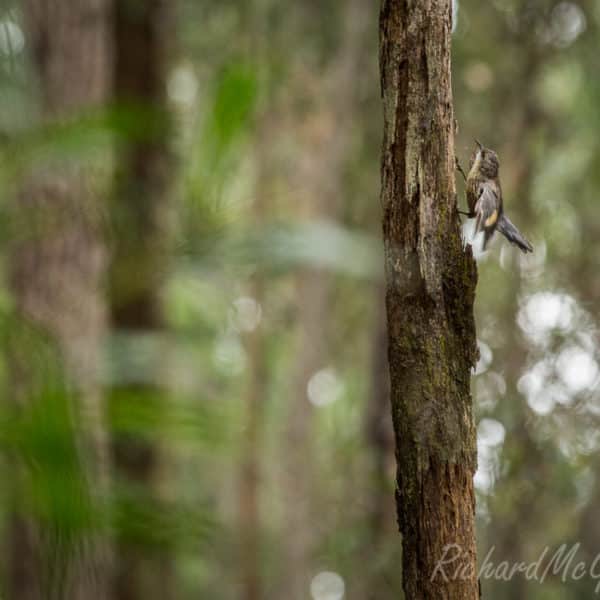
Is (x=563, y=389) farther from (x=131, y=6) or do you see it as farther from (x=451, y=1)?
(x=131, y=6)

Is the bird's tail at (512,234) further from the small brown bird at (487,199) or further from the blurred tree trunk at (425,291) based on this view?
the blurred tree trunk at (425,291)

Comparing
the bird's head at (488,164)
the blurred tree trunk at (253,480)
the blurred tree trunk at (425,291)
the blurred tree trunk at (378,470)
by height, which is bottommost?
the blurred tree trunk at (425,291)

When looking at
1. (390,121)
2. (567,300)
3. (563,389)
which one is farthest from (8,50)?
(567,300)

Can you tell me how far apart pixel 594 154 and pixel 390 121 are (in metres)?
7.35

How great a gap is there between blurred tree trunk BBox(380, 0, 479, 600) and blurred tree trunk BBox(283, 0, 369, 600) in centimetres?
794

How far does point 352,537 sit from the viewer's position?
7.90 metres

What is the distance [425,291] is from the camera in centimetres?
119

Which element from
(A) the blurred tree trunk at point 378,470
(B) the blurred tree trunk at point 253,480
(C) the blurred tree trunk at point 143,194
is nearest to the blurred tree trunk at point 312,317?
(C) the blurred tree trunk at point 143,194

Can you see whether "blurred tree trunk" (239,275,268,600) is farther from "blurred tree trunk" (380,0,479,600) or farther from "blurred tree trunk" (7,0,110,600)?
"blurred tree trunk" (380,0,479,600)

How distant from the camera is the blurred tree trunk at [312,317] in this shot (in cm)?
921

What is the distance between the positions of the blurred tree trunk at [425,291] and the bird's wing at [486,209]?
0.12m

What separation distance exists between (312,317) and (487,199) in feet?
27.2

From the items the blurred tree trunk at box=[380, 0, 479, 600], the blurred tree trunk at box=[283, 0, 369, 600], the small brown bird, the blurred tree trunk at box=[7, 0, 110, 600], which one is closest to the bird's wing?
the small brown bird

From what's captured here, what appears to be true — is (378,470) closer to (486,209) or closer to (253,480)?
(253,480)
